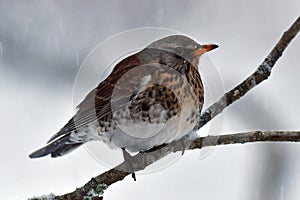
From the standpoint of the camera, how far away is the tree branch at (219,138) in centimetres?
292

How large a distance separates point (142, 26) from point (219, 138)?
14.2 feet

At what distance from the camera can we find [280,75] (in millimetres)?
7688

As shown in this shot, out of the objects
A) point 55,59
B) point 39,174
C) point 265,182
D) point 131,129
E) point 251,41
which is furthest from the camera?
point 251,41

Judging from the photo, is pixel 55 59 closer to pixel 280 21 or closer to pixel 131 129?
pixel 280 21

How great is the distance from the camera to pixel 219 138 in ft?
10.1

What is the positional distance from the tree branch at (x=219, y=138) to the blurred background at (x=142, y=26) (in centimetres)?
133

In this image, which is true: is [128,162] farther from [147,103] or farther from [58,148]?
[58,148]

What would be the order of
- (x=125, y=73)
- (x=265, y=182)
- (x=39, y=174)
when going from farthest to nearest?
(x=39, y=174)
(x=265, y=182)
(x=125, y=73)

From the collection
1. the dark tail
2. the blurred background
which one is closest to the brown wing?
the dark tail

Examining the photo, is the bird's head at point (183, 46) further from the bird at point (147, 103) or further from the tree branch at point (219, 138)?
the tree branch at point (219, 138)

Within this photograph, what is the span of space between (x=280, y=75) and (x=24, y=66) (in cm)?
278

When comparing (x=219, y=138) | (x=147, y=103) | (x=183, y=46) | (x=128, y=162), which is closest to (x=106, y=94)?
(x=147, y=103)

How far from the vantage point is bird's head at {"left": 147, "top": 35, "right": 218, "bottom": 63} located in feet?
11.7

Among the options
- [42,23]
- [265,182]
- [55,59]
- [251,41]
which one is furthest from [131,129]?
[251,41]
